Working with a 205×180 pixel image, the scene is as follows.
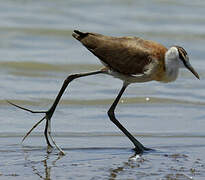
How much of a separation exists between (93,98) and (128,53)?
9.14 feet

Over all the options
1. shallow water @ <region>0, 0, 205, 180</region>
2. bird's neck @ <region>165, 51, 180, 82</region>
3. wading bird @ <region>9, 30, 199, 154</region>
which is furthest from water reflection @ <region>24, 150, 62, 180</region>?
bird's neck @ <region>165, 51, 180, 82</region>

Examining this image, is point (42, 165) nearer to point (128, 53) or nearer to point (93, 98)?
point (128, 53)

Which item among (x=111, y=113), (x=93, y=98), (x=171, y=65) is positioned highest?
(x=171, y=65)

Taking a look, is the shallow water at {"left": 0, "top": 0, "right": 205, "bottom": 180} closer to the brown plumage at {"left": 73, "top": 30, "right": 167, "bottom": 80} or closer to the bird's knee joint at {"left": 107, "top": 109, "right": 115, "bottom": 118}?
the bird's knee joint at {"left": 107, "top": 109, "right": 115, "bottom": 118}

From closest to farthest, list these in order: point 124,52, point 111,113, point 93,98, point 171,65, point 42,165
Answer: point 42,165, point 171,65, point 124,52, point 111,113, point 93,98

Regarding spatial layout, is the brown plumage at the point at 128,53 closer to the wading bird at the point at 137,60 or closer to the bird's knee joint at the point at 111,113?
the wading bird at the point at 137,60

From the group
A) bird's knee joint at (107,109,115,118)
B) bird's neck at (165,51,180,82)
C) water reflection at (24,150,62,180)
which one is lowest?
water reflection at (24,150,62,180)

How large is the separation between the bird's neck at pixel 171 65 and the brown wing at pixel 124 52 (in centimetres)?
10

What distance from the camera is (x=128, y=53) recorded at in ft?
28.6

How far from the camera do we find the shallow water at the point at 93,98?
791 cm

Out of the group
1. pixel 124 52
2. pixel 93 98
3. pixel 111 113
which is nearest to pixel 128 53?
pixel 124 52

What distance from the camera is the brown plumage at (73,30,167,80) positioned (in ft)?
28.3

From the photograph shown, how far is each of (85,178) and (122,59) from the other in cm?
189

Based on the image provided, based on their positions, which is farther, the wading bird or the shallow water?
the wading bird
